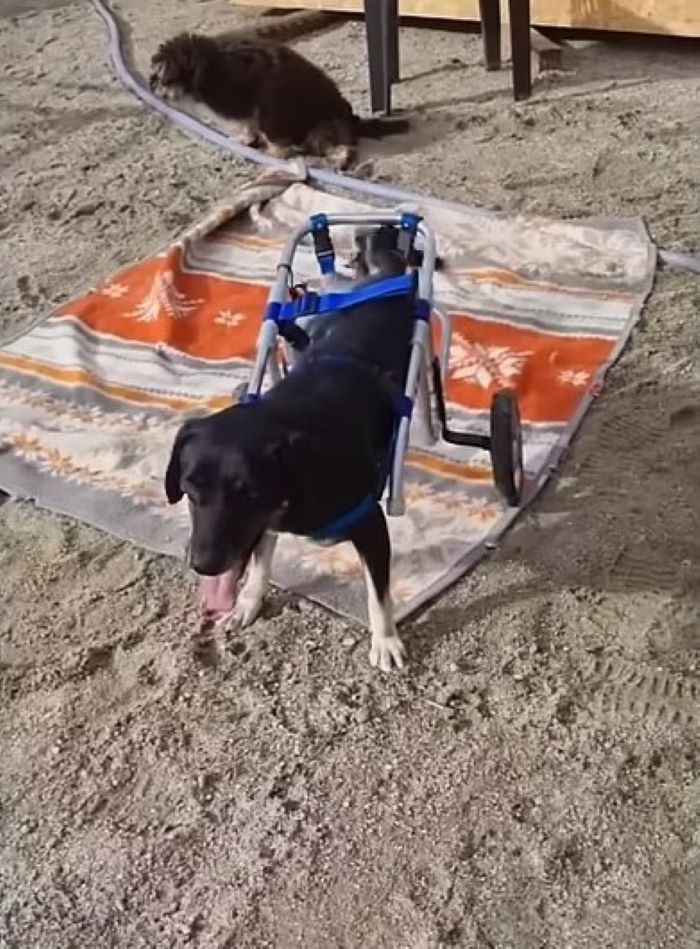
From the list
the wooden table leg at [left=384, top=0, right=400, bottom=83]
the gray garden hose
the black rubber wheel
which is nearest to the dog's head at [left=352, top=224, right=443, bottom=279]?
the black rubber wheel

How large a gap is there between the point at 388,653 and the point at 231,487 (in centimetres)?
36

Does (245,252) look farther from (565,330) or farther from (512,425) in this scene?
(512,425)

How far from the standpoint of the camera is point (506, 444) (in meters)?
1.77

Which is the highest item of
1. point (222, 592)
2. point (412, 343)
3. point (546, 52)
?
point (412, 343)

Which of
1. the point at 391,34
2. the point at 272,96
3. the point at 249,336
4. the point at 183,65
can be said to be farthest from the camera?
the point at 391,34

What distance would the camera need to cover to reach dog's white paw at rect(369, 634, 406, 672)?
5.33 feet

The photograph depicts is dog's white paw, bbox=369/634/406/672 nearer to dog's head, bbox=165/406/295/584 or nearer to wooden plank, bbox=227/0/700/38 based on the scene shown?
dog's head, bbox=165/406/295/584

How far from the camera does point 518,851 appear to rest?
54.8 inches

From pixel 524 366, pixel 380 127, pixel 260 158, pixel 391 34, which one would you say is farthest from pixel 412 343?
pixel 391 34

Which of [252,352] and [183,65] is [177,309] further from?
[183,65]

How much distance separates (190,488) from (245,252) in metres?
1.27

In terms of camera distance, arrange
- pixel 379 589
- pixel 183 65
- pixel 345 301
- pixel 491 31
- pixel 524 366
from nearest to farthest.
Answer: pixel 379 589
pixel 345 301
pixel 524 366
pixel 183 65
pixel 491 31

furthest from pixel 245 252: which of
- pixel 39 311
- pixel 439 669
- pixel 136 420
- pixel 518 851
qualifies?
pixel 518 851

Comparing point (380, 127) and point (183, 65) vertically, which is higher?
Result: point (183, 65)
